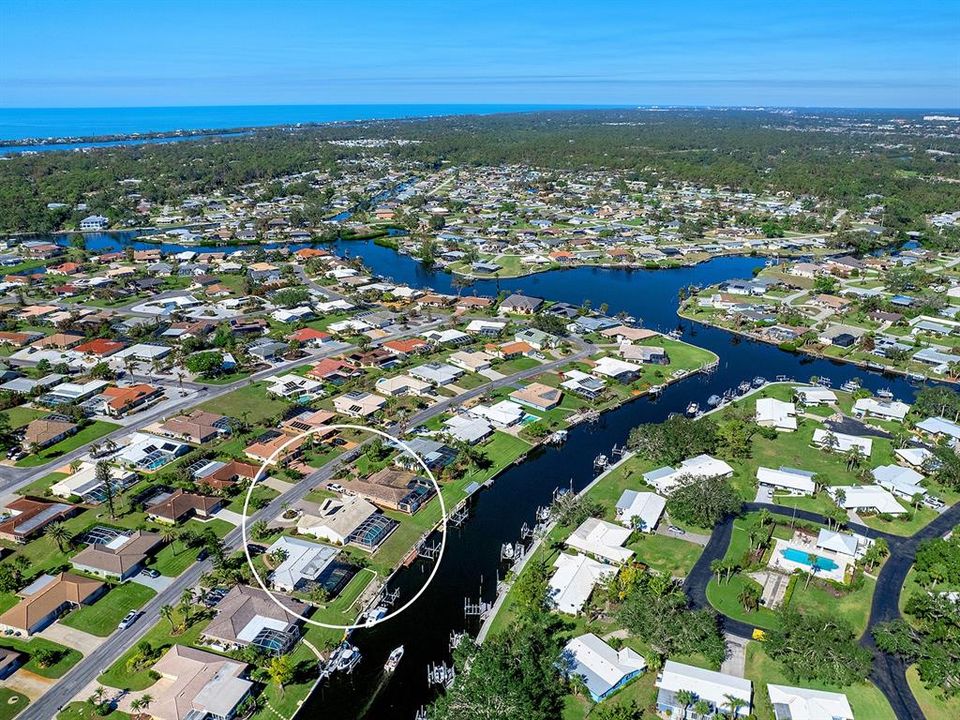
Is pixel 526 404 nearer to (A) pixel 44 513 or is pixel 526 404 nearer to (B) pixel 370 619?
(B) pixel 370 619

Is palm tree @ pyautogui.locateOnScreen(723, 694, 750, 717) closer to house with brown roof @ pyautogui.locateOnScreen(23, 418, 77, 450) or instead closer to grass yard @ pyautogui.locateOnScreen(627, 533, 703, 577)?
grass yard @ pyautogui.locateOnScreen(627, 533, 703, 577)

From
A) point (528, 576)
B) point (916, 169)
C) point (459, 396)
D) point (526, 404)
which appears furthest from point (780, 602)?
point (916, 169)

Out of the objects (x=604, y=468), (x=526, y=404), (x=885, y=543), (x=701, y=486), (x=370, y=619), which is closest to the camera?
(x=370, y=619)

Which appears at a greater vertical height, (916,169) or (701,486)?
(916,169)

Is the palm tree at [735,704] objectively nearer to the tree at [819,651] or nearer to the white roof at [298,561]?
the tree at [819,651]

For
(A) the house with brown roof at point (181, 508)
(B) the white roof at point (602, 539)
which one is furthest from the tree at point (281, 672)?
(B) the white roof at point (602, 539)
